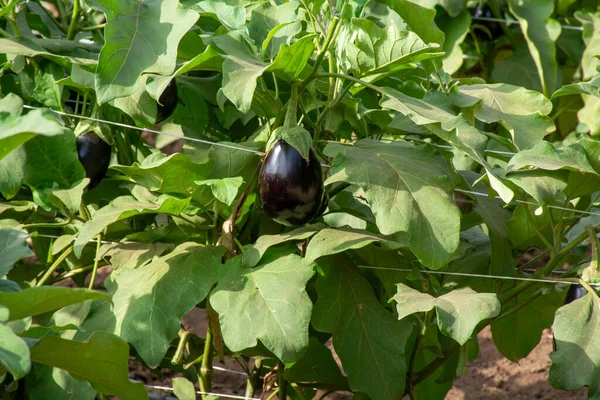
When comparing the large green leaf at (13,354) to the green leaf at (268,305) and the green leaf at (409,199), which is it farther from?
the green leaf at (409,199)

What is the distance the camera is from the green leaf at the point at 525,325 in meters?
1.44

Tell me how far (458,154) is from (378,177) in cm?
94

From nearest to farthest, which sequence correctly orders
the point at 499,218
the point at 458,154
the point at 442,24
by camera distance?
the point at 499,218
the point at 458,154
the point at 442,24

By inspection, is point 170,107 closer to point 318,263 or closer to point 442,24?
point 318,263

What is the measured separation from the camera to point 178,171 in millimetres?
1149

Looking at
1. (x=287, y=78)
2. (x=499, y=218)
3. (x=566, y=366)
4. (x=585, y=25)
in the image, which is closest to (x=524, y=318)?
(x=499, y=218)

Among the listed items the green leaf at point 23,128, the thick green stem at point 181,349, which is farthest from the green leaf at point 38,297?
the thick green stem at point 181,349

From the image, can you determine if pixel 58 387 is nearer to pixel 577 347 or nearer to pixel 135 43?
pixel 135 43

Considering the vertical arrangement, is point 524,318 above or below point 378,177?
below

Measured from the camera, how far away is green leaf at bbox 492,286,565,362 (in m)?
1.44

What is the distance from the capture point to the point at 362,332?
1185 millimetres

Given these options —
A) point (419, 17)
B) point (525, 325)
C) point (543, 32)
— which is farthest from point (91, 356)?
point (543, 32)

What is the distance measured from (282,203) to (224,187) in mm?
74

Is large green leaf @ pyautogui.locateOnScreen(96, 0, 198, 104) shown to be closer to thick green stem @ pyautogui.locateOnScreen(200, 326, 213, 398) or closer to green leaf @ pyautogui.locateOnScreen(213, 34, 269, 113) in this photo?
green leaf @ pyautogui.locateOnScreen(213, 34, 269, 113)
